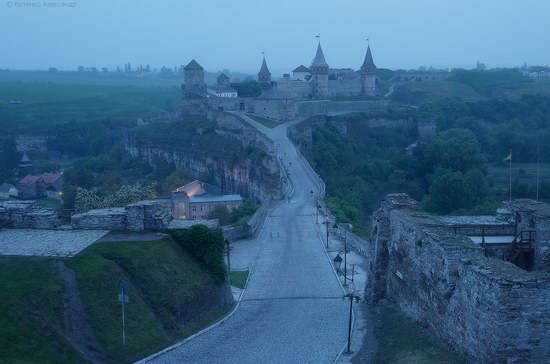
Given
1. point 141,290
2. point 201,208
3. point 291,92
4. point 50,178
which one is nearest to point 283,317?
point 141,290

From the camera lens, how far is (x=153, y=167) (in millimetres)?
78000

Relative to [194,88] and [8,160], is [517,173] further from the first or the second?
[8,160]

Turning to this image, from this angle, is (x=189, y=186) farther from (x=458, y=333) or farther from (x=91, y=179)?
(x=458, y=333)

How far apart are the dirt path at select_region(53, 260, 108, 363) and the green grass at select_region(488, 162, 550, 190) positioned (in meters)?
51.1

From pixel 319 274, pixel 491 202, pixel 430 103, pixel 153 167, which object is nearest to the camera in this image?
pixel 319 274

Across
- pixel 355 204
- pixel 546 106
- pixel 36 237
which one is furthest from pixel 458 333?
pixel 546 106

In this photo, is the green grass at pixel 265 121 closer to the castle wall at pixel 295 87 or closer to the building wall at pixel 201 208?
the castle wall at pixel 295 87

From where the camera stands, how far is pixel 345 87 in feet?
294

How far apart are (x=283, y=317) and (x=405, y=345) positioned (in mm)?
4123

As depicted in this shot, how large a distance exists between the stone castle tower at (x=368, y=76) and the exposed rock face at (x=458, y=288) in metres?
78.3

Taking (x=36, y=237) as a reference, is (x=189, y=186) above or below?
below

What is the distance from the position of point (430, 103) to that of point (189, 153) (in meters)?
38.2

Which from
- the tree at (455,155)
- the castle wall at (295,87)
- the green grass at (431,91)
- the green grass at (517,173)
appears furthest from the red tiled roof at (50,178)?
the green grass at (431,91)

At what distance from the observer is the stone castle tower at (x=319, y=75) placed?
8269cm
